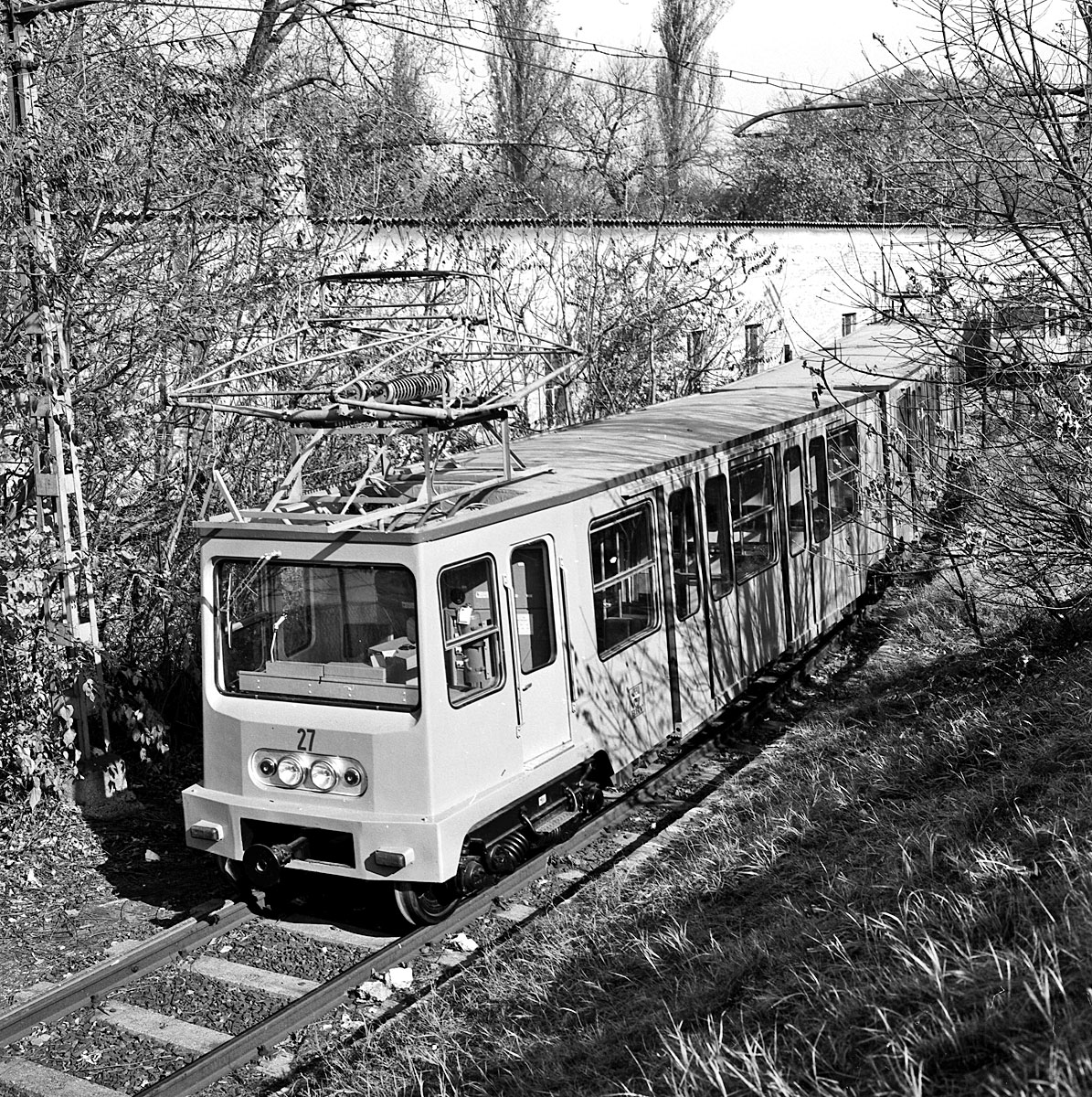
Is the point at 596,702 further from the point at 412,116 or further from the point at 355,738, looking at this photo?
the point at 412,116

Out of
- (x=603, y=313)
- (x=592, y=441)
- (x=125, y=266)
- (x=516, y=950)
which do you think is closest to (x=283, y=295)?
(x=125, y=266)

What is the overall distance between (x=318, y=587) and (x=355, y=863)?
1.50 meters

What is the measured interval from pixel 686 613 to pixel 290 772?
3427 millimetres

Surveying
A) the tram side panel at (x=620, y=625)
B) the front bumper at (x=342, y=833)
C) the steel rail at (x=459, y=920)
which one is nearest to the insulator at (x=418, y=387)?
the tram side panel at (x=620, y=625)

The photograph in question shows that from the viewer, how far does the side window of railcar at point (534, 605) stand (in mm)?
7562

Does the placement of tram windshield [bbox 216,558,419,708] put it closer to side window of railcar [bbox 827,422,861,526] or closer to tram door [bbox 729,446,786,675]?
tram door [bbox 729,446,786,675]

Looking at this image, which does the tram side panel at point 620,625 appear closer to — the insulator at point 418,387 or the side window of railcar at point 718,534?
the side window of railcar at point 718,534

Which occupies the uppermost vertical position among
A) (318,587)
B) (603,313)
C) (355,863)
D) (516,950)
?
(603,313)

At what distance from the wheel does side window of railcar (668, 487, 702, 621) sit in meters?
2.80

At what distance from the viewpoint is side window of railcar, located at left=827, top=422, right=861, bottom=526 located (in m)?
12.5

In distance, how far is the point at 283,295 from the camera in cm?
1100

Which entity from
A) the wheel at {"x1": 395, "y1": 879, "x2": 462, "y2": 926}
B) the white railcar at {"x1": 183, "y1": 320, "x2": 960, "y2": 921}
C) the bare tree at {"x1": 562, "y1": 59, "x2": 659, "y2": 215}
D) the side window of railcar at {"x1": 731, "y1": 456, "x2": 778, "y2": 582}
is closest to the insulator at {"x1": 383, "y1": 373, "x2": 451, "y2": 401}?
the white railcar at {"x1": 183, "y1": 320, "x2": 960, "y2": 921}

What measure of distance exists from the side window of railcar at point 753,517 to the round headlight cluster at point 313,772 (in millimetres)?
4248

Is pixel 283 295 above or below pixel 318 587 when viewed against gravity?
above
